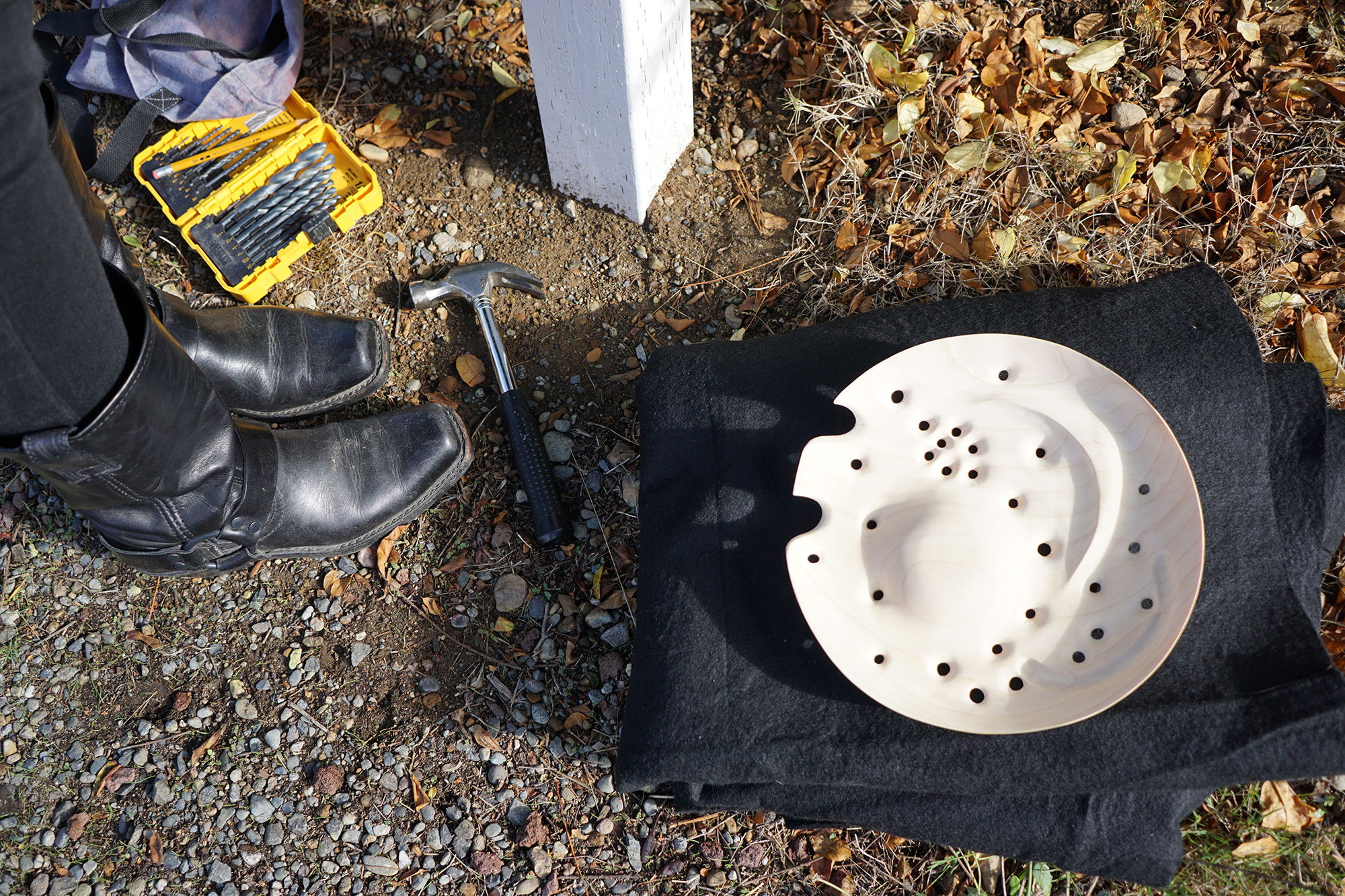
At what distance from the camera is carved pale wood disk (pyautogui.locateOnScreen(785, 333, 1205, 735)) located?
1.52 meters

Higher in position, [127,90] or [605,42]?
[605,42]

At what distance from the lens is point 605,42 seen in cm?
171

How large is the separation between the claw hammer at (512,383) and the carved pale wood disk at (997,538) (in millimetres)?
673

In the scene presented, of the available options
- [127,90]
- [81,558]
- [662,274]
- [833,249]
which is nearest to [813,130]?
[833,249]

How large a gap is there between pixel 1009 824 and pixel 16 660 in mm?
2345

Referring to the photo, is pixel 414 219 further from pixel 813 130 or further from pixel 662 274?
pixel 813 130

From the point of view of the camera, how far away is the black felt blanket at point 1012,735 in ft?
5.02

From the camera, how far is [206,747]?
197 cm

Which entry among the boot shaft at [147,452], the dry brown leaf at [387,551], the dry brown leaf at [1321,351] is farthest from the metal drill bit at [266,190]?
the dry brown leaf at [1321,351]

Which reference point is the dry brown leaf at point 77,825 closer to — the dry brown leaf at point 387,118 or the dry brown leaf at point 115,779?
the dry brown leaf at point 115,779

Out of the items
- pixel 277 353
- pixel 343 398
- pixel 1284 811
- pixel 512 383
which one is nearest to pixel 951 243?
pixel 512 383

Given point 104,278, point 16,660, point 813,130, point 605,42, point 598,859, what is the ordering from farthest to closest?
point 813,130 < point 16,660 < point 598,859 < point 605,42 < point 104,278

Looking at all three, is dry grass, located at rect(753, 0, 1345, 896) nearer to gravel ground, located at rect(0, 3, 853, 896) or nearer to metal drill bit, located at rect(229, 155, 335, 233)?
gravel ground, located at rect(0, 3, 853, 896)

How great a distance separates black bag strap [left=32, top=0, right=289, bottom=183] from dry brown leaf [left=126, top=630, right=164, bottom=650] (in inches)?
48.2
